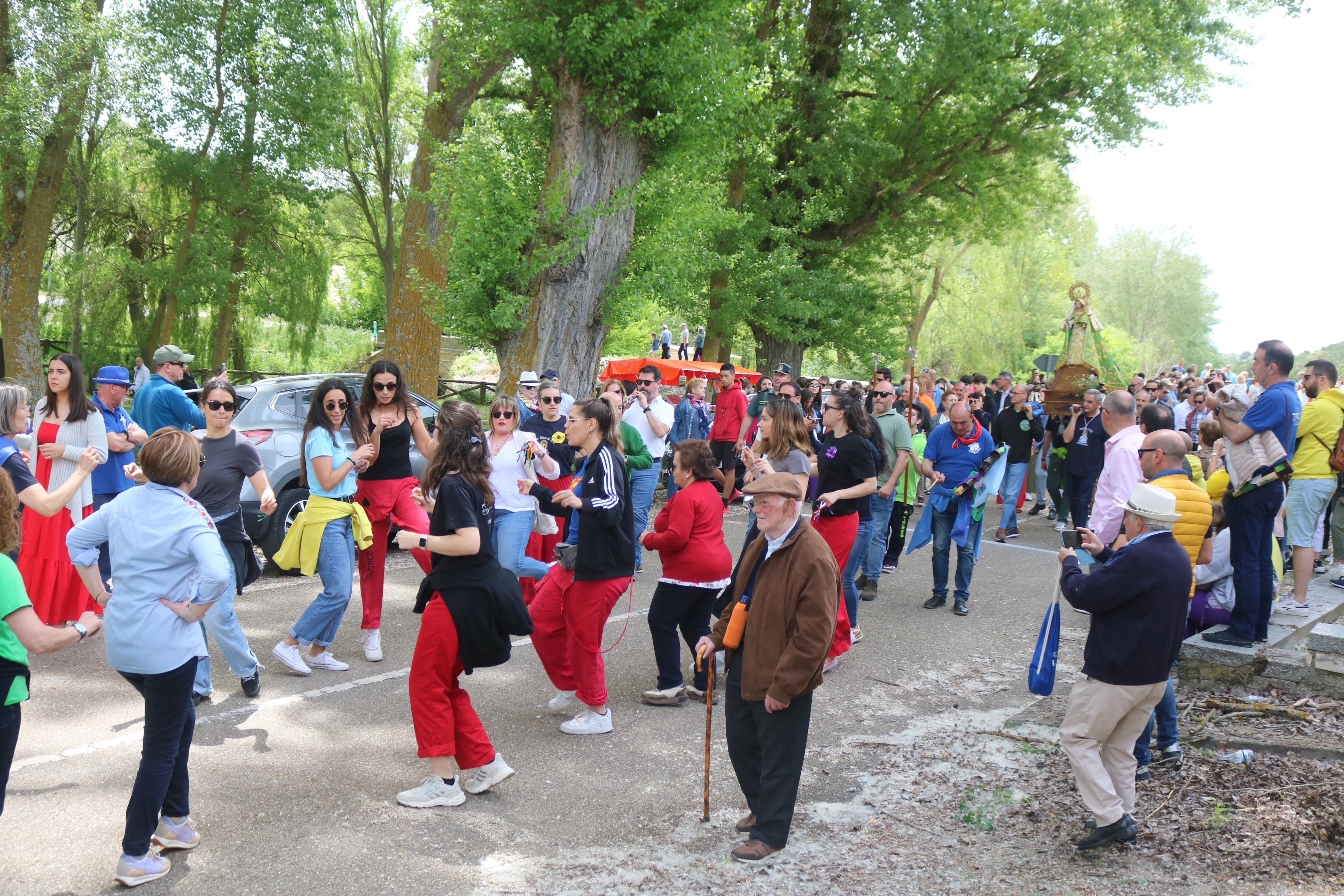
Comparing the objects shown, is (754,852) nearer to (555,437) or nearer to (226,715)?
(226,715)

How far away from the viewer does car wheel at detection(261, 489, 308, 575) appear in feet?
28.3

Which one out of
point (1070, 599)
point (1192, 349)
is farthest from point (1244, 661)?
point (1192, 349)

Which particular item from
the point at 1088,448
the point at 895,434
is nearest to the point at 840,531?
the point at 895,434

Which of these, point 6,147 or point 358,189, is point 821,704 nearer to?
point 6,147

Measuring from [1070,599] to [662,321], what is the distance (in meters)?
41.8

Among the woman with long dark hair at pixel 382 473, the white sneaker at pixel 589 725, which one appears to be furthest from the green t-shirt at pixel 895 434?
the woman with long dark hair at pixel 382 473

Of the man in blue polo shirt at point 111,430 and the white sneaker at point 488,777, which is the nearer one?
the white sneaker at point 488,777

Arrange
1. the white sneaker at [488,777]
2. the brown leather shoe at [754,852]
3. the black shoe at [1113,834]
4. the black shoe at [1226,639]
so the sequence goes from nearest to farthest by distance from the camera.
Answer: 1. the brown leather shoe at [754,852]
2. the black shoe at [1113,834]
3. the white sneaker at [488,777]
4. the black shoe at [1226,639]

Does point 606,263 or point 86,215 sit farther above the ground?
point 86,215

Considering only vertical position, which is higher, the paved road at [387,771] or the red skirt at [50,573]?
the red skirt at [50,573]

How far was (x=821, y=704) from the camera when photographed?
6066mm

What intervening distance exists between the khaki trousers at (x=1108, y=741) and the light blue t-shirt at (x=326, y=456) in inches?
178

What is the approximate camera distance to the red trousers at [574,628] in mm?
5309

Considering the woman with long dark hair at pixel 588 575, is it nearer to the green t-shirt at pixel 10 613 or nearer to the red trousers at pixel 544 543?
the red trousers at pixel 544 543
